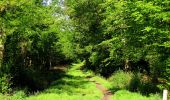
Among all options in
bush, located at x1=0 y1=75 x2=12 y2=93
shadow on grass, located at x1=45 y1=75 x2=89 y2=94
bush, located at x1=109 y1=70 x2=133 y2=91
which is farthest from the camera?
bush, located at x1=109 y1=70 x2=133 y2=91

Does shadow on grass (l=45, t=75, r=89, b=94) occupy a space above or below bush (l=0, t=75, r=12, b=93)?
below

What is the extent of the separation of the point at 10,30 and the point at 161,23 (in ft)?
35.2

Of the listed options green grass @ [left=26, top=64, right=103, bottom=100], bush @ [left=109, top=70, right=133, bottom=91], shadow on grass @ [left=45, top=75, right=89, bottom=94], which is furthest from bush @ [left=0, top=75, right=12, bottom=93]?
bush @ [left=109, top=70, right=133, bottom=91]

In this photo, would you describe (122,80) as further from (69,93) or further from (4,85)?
(4,85)

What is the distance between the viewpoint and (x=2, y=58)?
89.1ft

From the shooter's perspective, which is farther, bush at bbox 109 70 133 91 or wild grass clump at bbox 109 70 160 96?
bush at bbox 109 70 133 91

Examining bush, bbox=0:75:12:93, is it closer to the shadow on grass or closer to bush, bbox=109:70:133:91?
the shadow on grass

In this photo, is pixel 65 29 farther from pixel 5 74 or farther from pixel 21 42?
pixel 5 74

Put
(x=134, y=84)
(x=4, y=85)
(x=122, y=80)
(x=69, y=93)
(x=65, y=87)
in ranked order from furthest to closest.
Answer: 1. (x=122, y=80)
2. (x=65, y=87)
3. (x=134, y=84)
4. (x=69, y=93)
5. (x=4, y=85)

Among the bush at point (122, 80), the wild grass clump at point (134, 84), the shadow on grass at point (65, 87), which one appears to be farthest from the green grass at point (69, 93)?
the wild grass clump at point (134, 84)

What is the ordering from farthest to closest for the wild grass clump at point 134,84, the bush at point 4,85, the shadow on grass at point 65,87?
the shadow on grass at point 65,87 → the wild grass clump at point 134,84 → the bush at point 4,85

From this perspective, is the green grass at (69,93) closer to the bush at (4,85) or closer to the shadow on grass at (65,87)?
the shadow on grass at (65,87)

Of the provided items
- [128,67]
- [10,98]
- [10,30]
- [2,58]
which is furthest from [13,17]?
[128,67]

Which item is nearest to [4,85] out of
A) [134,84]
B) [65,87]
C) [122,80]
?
[65,87]
